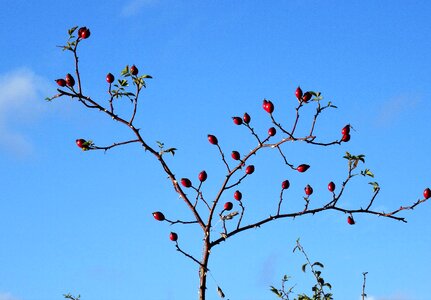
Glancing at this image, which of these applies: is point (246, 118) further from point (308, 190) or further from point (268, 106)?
Result: point (308, 190)

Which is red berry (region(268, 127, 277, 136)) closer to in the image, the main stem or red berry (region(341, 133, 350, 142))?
red berry (region(341, 133, 350, 142))

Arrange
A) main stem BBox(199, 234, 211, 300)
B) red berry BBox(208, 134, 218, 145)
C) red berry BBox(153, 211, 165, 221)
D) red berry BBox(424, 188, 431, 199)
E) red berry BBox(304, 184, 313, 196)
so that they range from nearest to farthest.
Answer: main stem BBox(199, 234, 211, 300), red berry BBox(153, 211, 165, 221), red berry BBox(208, 134, 218, 145), red berry BBox(304, 184, 313, 196), red berry BBox(424, 188, 431, 199)

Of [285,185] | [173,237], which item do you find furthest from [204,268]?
[285,185]

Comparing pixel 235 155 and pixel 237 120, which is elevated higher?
pixel 237 120

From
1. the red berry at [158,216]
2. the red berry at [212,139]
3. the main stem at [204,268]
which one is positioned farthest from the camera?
the red berry at [212,139]

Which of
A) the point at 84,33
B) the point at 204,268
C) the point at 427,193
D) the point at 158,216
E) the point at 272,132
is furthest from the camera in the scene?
the point at 427,193

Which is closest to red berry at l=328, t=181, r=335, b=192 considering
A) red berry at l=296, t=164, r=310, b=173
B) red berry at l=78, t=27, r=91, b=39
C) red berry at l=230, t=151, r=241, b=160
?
red berry at l=296, t=164, r=310, b=173

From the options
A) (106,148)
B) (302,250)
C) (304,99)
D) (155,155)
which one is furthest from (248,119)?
(302,250)

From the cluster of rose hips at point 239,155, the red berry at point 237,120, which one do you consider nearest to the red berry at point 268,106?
the cluster of rose hips at point 239,155

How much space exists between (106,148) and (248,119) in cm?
129

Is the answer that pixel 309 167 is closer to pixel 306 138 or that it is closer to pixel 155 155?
pixel 306 138

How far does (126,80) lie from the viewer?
600cm

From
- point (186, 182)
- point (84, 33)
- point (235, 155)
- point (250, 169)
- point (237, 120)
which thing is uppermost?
point (84, 33)

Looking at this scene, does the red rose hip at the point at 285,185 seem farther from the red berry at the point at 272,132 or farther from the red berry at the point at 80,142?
the red berry at the point at 80,142
